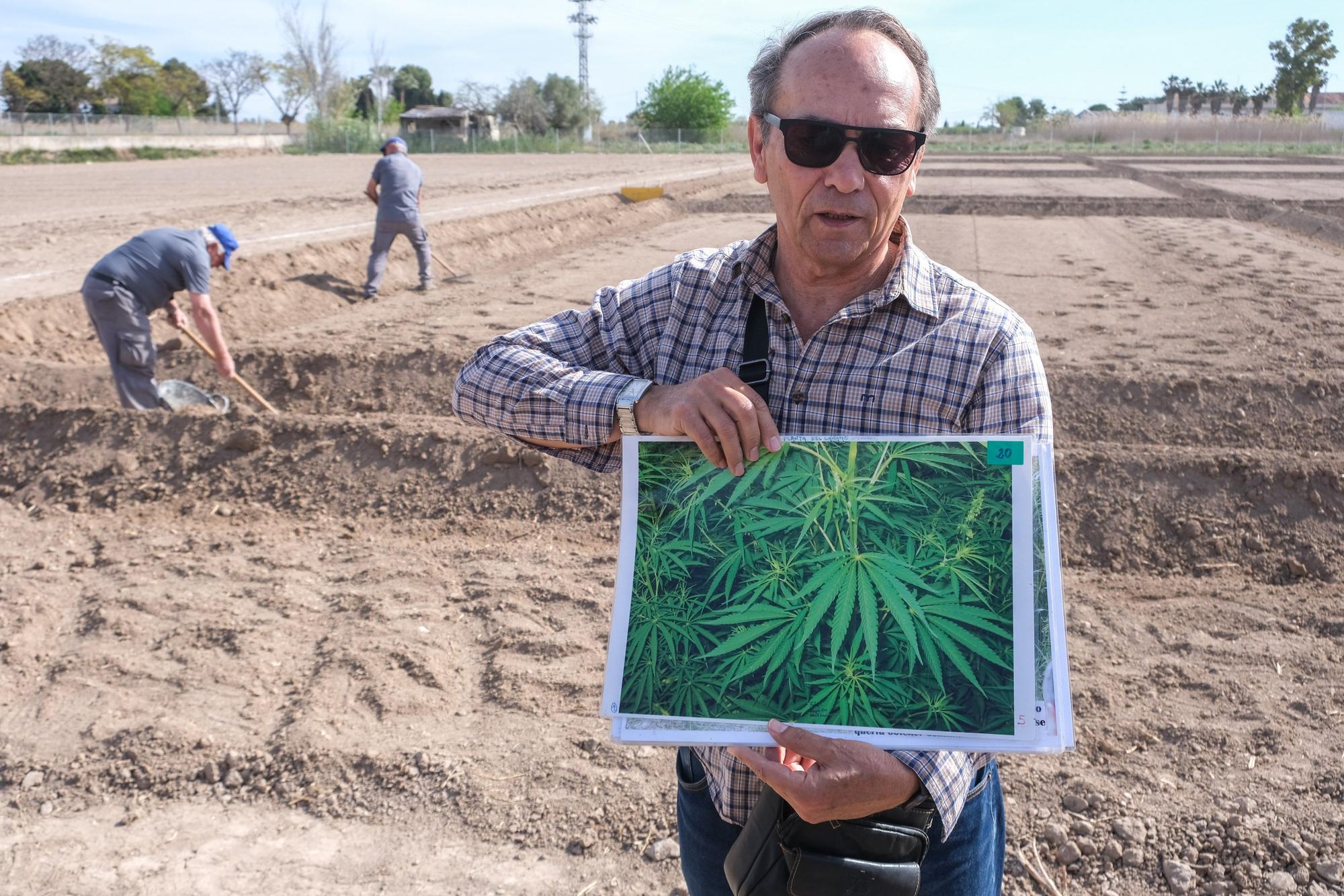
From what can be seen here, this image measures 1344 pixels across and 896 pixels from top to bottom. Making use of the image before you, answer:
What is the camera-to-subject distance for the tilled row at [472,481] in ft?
18.5

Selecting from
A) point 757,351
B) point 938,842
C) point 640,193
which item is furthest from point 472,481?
point 640,193

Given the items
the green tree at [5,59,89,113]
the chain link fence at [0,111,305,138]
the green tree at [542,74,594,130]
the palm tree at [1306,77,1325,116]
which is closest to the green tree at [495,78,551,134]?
the green tree at [542,74,594,130]

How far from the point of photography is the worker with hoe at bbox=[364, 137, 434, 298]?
39.7 feet

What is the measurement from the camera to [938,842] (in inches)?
67.6

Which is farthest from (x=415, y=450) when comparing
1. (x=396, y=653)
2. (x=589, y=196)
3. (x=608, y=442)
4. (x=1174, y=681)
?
(x=589, y=196)

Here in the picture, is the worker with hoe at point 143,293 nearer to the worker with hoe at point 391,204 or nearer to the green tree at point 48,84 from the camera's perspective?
the worker with hoe at point 391,204

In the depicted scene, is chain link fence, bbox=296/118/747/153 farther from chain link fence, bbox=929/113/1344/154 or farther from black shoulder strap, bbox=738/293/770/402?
black shoulder strap, bbox=738/293/770/402

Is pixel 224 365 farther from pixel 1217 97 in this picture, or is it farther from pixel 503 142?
pixel 1217 97

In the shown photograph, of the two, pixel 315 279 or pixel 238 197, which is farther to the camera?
pixel 238 197

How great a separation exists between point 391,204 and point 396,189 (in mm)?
186

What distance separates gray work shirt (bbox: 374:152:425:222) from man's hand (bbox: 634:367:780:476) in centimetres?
1136

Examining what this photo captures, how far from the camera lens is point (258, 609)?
510 centimetres

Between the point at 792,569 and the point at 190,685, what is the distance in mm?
3738

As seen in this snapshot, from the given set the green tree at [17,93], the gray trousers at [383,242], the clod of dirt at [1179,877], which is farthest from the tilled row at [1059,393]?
the green tree at [17,93]
